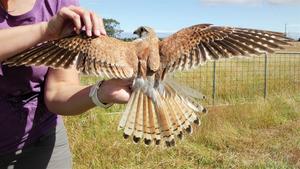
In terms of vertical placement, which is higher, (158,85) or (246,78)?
(158,85)

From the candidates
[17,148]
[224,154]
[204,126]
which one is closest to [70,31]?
[17,148]

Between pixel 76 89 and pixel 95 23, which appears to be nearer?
pixel 95 23

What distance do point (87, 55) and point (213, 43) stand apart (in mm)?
767

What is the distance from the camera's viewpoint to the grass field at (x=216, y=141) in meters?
6.54

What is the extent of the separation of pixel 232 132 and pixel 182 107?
230 inches

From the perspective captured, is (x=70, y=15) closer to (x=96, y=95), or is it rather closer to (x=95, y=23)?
(x=95, y=23)

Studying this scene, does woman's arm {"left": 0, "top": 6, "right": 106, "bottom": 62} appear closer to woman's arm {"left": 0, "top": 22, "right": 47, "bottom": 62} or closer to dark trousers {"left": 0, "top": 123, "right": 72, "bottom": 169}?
woman's arm {"left": 0, "top": 22, "right": 47, "bottom": 62}

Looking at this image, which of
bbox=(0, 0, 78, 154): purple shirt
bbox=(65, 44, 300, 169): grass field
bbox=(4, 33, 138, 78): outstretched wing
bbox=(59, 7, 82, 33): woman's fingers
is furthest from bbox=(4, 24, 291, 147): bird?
bbox=(65, 44, 300, 169): grass field

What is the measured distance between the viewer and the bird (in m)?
2.55

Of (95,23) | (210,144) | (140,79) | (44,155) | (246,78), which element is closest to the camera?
(95,23)

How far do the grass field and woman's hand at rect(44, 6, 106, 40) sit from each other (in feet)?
12.8

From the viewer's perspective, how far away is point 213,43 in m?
2.97

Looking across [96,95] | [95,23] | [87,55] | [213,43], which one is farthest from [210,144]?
[95,23]

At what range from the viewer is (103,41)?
8.57ft
